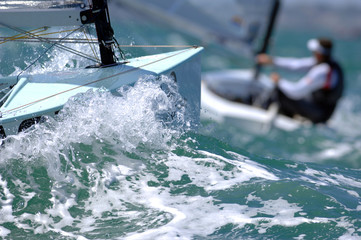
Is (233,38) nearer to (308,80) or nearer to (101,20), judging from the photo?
(308,80)

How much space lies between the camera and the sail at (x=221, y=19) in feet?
26.9

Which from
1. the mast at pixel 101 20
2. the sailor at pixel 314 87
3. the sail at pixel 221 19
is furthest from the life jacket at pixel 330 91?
the mast at pixel 101 20

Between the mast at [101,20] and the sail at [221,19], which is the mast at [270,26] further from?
the mast at [101,20]

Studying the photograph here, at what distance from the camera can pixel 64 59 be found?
405cm

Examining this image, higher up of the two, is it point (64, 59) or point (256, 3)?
point (256, 3)

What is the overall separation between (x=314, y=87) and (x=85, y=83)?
12.5 ft

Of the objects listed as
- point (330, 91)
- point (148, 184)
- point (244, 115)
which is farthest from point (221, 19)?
point (148, 184)

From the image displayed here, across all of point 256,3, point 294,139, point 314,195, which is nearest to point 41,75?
point 314,195

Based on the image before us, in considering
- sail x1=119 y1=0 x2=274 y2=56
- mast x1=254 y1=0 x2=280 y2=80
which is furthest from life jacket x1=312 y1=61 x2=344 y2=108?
sail x1=119 y1=0 x2=274 y2=56

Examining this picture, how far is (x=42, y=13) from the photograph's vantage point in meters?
3.54

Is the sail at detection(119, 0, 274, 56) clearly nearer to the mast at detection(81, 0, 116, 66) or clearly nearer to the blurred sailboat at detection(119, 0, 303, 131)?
the blurred sailboat at detection(119, 0, 303, 131)

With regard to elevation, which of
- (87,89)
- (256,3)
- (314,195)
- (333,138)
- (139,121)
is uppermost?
(256,3)

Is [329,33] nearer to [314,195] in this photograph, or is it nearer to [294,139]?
[294,139]

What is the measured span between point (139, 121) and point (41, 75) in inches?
35.2
